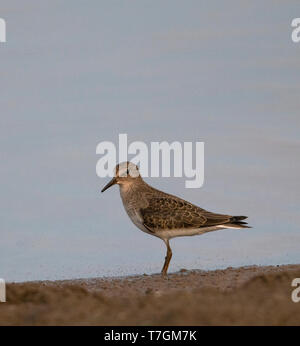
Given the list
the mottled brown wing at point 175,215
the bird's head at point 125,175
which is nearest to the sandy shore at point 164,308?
the mottled brown wing at point 175,215

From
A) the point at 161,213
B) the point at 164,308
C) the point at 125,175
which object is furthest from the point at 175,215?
the point at 164,308

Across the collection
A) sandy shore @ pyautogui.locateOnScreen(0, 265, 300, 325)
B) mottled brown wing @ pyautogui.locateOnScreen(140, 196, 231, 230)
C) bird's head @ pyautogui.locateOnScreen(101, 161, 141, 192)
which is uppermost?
bird's head @ pyautogui.locateOnScreen(101, 161, 141, 192)

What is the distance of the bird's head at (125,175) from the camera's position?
14.2 meters

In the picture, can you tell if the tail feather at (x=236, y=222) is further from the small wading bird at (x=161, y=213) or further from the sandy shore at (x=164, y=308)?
the sandy shore at (x=164, y=308)

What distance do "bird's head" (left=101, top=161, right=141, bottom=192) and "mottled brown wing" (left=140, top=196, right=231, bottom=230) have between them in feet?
2.24

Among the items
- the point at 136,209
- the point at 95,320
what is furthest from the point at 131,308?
the point at 136,209

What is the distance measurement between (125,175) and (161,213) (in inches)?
49.2

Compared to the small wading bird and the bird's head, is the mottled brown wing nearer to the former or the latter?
the small wading bird

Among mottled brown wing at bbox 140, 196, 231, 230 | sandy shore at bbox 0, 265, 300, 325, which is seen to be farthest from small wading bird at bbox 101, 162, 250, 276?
sandy shore at bbox 0, 265, 300, 325

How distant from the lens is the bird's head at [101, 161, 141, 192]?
46.5 feet

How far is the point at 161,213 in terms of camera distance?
1334 cm

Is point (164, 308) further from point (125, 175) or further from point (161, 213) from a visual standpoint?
point (125, 175)

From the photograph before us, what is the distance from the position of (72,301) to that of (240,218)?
7015 mm

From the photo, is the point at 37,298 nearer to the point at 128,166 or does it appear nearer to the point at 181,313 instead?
the point at 181,313
